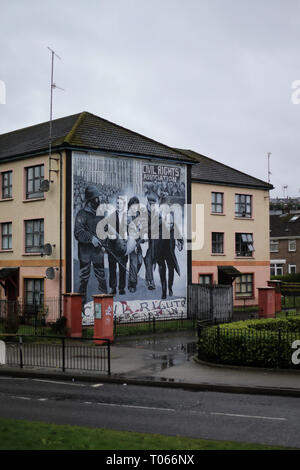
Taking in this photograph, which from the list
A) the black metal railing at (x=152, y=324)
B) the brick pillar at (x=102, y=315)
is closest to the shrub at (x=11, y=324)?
the brick pillar at (x=102, y=315)

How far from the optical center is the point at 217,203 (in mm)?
40875

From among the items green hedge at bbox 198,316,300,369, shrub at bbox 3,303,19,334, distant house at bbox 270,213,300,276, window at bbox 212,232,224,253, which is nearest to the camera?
green hedge at bbox 198,316,300,369

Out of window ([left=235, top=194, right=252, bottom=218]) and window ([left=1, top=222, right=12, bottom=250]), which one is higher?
window ([left=235, top=194, right=252, bottom=218])

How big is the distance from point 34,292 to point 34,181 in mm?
5881

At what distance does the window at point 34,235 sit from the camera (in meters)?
30.8

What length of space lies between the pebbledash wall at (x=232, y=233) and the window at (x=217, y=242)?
0.25 meters

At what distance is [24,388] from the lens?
15.4 meters

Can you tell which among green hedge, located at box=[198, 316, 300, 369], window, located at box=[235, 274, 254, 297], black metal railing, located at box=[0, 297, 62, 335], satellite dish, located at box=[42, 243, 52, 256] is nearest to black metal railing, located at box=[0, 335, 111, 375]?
green hedge, located at box=[198, 316, 300, 369]

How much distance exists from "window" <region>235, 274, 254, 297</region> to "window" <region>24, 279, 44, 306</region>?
1563cm

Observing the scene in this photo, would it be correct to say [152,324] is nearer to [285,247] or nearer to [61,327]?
[61,327]

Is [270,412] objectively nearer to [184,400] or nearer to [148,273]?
[184,400]

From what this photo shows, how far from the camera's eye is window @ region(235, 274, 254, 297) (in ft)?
135

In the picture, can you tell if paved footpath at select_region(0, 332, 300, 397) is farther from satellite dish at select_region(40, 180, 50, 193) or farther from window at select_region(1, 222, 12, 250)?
window at select_region(1, 222, 12, 250)
